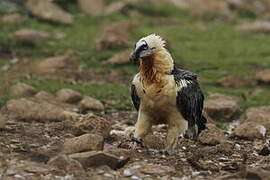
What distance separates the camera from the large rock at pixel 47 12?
2152 cm

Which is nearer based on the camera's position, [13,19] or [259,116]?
[259,116]

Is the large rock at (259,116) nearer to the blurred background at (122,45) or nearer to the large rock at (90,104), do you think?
the blurred background at (122,45)

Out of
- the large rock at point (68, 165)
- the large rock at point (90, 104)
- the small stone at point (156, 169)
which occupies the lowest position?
the large rock at point (90, 104)

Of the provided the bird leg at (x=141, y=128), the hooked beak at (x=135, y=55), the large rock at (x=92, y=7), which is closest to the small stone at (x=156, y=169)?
the bird leg at (x=141, y=128)

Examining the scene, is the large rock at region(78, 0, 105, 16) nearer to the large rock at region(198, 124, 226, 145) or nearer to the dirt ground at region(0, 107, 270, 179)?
the dirt ground at region(0, 107, 270, 179)

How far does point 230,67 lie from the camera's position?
17453mm

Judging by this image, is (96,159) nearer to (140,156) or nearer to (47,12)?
(140,156)

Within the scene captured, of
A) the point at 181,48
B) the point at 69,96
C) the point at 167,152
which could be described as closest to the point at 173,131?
the point at 167,152

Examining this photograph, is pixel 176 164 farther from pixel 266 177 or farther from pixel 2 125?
pixel 2 125

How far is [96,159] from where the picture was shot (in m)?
7.93

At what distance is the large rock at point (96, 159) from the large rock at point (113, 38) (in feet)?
34.8

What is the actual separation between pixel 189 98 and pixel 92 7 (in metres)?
15.5

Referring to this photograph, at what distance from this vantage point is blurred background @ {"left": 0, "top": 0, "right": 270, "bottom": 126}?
14844mm

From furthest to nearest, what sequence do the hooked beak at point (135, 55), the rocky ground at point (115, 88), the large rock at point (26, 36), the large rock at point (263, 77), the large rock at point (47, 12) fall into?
the large rock at point (47, 12) < the large rock at point (26, 36) < the large rock at point (263, 77) < the hooked beak at point (135, 55) < the rocky ground at point (115, 88)
